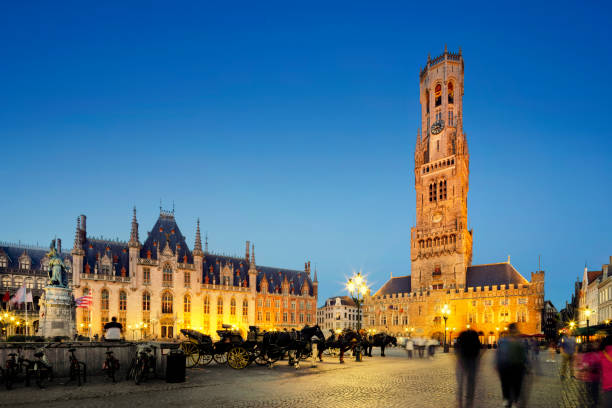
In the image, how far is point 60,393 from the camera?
13.8m

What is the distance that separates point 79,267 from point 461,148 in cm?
6213

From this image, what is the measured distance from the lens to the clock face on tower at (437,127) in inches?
3339

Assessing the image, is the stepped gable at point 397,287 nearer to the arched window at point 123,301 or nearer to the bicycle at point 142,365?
the arched window at point 123,301

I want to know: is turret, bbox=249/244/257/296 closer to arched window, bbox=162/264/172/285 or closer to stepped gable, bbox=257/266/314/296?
stepped gable, bbox=257/266/314/296

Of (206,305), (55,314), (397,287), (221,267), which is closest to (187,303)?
(206,305)

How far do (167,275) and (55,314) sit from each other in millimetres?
37729

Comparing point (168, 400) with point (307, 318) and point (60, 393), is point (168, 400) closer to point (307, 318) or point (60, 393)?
point (60, 393)

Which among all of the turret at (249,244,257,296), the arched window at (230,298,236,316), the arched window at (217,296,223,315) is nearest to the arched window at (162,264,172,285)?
the arched window at (217,296,223,315)

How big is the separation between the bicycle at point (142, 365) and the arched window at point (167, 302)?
54455 millimetres

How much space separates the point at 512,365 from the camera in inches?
376

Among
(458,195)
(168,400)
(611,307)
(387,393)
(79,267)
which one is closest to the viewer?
(168,400)

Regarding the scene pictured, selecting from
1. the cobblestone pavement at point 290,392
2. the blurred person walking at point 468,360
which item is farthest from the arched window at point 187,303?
the blurred person walking at point 468,360

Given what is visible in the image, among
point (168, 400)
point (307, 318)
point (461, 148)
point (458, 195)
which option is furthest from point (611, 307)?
point (168, 400)

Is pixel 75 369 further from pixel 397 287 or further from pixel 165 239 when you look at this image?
pixel 397 287
